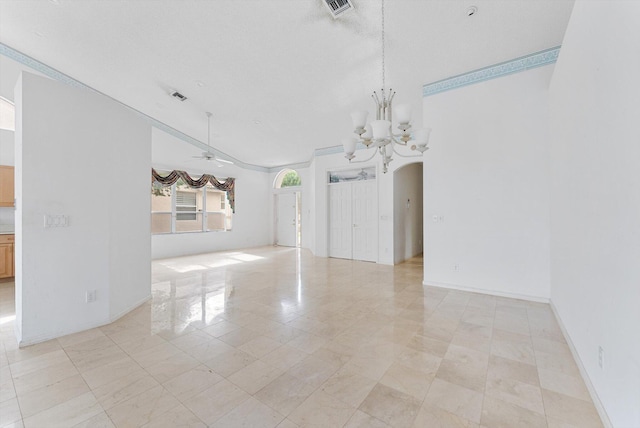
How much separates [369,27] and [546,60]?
2.41 m

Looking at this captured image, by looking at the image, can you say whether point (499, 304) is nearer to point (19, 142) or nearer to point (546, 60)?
point (546, 60)

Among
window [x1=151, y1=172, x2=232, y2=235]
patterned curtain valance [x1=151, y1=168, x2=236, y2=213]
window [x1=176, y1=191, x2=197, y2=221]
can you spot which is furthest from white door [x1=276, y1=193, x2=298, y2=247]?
window [x1=176, y1=191, x2=197, y2=221]

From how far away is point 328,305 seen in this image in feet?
11.4

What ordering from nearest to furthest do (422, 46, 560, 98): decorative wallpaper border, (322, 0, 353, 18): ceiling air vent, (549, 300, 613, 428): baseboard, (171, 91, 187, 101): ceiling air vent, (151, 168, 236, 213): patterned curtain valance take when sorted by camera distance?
1. (549, 300, 613, 428): baseboard
2. (322, 0, 353, 18): ceiling air vent
3. (422, 46, 560, 98): decorative wallpaper border
4. (171, 91, 187, 101): ceiling air vent
5. (151, 168, 236, 213): patterned curtain valance

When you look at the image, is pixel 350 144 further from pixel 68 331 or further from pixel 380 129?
pixel 68 331

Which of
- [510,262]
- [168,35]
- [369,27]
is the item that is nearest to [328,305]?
[510,262]

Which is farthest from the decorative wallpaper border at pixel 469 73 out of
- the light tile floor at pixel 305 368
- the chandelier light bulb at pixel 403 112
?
the light tile floor at pixel 305 368

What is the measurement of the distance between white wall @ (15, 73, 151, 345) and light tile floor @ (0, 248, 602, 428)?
0.26 metres

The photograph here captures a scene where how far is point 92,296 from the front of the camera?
9.16 ft

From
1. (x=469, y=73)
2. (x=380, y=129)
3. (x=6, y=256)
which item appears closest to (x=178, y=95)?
(x=6, y=256)

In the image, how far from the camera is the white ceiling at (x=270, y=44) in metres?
2.95

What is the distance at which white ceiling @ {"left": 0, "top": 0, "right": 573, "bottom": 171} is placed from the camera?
295cm

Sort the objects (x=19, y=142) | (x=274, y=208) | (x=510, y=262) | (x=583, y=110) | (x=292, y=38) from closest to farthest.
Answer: (x=583, y=110) → (x=19, y=142) → (x=292, y=38) → (x=510, y=262) → (x=274, y=208)

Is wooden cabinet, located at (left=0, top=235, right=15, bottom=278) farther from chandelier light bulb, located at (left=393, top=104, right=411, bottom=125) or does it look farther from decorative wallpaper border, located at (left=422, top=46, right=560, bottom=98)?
decorative wallpaper border, located at (left=422, top=46, right=560, bottom=98)
